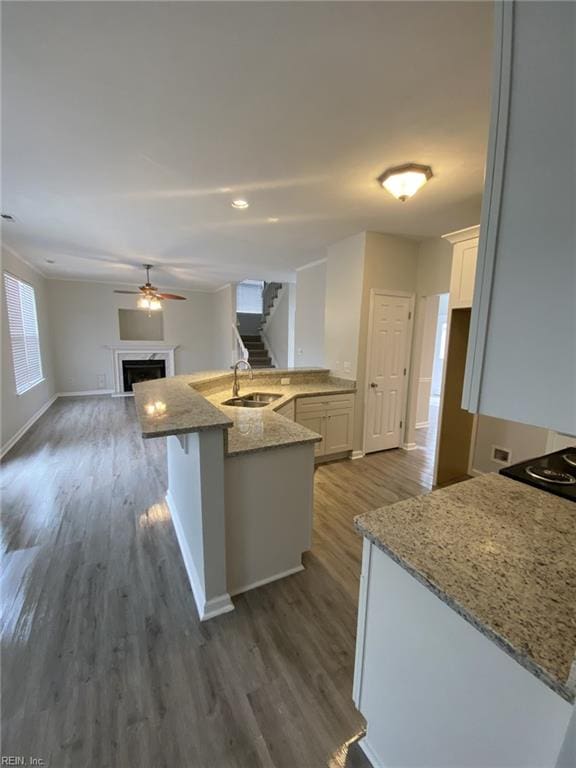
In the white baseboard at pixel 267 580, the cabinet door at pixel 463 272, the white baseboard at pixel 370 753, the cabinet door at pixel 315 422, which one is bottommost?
the white baseboard at pixel 267 580

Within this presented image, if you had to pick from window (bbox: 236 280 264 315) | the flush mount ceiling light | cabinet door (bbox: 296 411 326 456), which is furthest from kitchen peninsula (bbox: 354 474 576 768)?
window (bbox: 236 280 264 315)

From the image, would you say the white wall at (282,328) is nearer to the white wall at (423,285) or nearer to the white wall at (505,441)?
the white wall at (423,285)

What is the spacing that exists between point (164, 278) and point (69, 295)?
2.23m

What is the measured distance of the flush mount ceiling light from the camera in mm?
2148

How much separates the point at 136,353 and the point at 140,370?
1.45ft

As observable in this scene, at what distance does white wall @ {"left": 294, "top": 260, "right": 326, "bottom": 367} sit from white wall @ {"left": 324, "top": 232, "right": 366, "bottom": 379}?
2.27ft

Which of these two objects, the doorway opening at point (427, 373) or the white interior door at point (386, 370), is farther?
the doorway opening at point (427, 373)

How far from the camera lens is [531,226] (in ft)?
1.81

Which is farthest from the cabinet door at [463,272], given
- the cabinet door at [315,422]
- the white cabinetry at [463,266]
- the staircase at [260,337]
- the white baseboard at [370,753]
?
the staircase at [260,337]

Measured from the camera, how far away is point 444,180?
2357 millimetres

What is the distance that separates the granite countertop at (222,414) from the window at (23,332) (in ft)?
10.8

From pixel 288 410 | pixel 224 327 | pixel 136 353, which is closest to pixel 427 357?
pixel 288 410

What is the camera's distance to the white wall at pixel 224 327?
23.8ft

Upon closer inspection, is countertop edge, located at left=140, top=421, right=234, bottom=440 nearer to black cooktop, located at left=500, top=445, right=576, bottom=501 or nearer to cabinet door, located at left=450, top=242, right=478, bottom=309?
black cooktop, located at left=500, top=445, right=576, bottom=501
